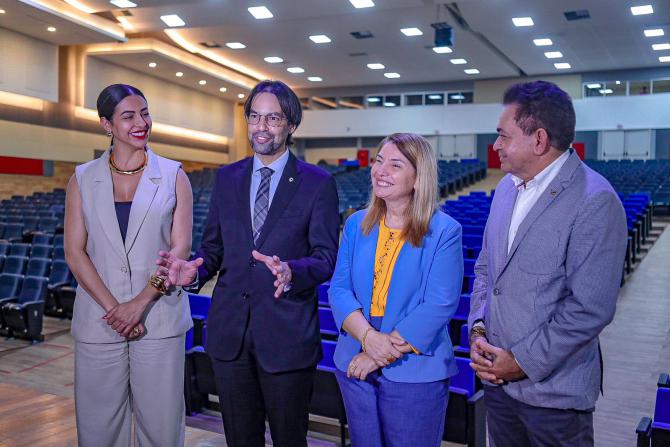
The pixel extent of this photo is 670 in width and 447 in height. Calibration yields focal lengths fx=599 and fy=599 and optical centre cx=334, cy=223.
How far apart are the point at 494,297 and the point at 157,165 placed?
1.16 metres

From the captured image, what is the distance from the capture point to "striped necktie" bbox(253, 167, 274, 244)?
1.87 metres

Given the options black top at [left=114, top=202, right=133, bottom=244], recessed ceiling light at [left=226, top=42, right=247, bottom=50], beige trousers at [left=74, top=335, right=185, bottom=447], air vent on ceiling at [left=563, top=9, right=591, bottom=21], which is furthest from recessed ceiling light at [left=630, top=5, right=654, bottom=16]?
beige trousers at [left=74, top=335, right=185, bottom=447]

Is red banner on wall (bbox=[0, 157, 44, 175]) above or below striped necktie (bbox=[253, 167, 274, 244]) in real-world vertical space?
above

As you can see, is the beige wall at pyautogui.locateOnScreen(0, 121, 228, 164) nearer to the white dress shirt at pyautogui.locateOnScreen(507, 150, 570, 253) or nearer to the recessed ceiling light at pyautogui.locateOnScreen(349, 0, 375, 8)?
the recessed ceiling light at pyautogui.locateOnScreen(349, 0, 375, 8)

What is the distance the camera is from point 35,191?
15.5 m

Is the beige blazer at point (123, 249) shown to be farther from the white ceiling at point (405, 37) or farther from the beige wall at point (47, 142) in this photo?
the beige wall at point (47, 142)

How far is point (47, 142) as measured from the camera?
15.4 m

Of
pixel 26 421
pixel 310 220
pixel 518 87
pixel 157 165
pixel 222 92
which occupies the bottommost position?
pixel 26 421

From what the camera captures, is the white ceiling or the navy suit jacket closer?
the navy suit jacket

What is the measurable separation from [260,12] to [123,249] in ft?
37.4

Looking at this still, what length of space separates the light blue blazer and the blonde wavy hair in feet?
0.10

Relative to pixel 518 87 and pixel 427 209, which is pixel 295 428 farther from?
pixel 518 87

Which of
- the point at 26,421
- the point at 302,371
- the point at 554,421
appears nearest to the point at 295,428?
the point at 302,371

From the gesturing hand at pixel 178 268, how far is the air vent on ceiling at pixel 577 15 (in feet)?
43.4
